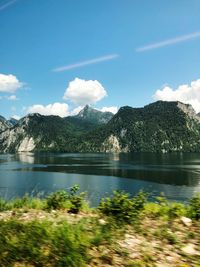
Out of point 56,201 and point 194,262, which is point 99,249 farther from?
point 56,201

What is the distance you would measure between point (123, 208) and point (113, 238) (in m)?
1.53

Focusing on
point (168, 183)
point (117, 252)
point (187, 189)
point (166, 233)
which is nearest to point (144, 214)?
point (166, 233)

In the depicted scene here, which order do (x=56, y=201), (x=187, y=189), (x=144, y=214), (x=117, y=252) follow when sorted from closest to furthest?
(x=117, y=252)
(x=144, y=214)
(x=56, y=201)
(x=187, y=189)

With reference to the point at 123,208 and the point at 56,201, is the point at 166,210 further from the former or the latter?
the point at 56,201

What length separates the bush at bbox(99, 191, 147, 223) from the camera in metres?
7.93

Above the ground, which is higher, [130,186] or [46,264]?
[46,264]

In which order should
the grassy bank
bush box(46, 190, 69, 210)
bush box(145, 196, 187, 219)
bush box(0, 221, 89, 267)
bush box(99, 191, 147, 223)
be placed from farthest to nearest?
bush box(46, 190, 69, 210) → bush box(145, 196, 187, 219) → bush box(99, 191, 147, 223) → the grassy bank → bush box(0, 221, 89, 267)

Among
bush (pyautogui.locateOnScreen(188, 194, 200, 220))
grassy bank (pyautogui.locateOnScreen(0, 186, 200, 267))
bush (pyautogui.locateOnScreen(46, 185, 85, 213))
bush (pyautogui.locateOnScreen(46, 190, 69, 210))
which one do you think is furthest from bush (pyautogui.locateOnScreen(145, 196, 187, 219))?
bush (pyautogui.locateOnScreen(46, 190, 69, 210))

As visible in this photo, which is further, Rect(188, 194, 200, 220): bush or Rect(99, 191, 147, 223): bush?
Rect(188, 194, 200, 220): bush

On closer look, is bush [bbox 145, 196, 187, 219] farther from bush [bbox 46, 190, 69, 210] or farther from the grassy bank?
bush [bbox 46, 190, 69, 210]

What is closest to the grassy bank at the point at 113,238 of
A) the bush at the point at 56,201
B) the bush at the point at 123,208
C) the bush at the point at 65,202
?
the bush at the point at 123,208

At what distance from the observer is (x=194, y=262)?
5629mm

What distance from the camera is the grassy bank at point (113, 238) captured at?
552 cm

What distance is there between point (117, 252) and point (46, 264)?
1.44 m
